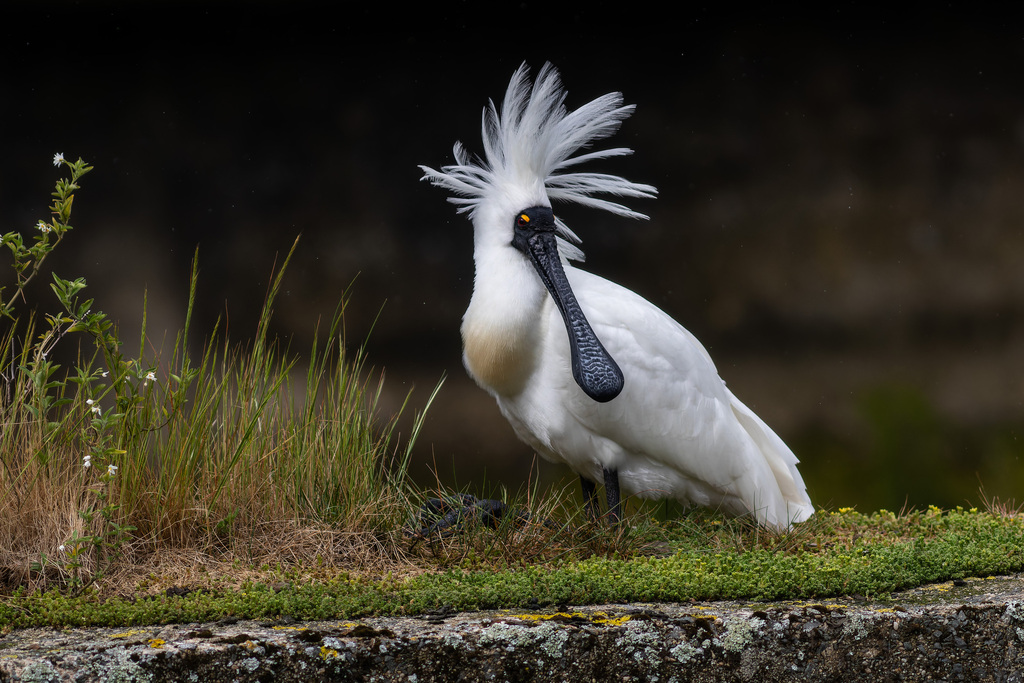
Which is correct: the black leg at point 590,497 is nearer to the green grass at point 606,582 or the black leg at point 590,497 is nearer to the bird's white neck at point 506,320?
the green grass at point 606,582

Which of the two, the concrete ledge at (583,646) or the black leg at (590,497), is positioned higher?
the black leg at (590,497)

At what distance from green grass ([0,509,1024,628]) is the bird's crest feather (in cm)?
159

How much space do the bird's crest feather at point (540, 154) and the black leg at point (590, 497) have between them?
3.62 feet

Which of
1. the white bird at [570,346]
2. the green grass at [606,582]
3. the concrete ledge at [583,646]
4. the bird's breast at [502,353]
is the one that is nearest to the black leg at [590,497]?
the white bird at [570,346]

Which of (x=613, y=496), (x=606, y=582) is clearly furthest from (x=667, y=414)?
(x=606, y=582)

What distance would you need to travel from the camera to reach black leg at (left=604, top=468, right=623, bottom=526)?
4.51m

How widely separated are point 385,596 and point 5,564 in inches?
52.5

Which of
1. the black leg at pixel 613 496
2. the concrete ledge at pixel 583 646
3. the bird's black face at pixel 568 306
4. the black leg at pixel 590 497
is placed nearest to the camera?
the concrete ledge at pixel 583 646

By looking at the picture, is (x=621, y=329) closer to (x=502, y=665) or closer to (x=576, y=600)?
(x=576, y=600)

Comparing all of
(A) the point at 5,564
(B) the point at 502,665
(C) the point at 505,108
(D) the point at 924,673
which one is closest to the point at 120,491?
(A) the point at 5,564

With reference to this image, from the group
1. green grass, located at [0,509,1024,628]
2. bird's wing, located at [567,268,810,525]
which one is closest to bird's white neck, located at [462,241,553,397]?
bird's wing, located at [567,268,810,525]

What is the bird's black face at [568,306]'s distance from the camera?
4168 millimetres

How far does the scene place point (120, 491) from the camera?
3.83 metres

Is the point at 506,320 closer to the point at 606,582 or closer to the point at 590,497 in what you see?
the point at 590,497
